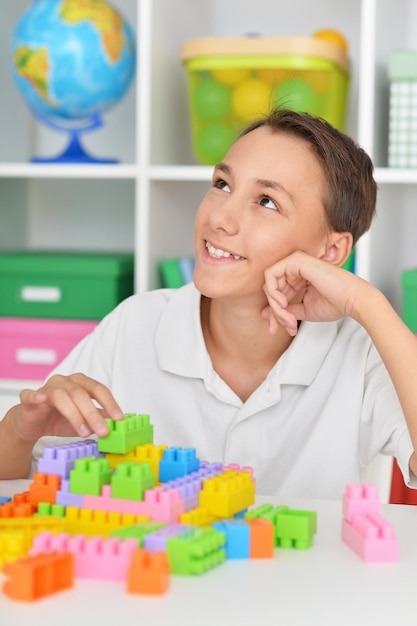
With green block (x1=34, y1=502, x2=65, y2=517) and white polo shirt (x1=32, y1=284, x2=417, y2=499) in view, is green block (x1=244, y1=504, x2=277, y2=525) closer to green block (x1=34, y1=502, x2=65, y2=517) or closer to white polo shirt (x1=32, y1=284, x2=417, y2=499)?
green block (x1=34, y1=502, x2=65, y2=517)

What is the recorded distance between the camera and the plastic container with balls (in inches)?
81.9

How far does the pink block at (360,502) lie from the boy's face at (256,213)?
0.49 meters

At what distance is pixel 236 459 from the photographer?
1.39 metres

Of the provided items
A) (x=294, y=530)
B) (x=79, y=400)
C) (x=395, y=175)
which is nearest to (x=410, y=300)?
(x=395, y=175)

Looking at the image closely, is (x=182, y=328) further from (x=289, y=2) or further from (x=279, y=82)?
(x=289, y=2)

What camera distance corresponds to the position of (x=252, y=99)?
82.8 inches

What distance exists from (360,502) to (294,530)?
0.08 m

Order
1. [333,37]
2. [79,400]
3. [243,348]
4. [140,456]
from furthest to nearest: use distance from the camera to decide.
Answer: [333,37]
[243,348]
[79,400]
[140,456]

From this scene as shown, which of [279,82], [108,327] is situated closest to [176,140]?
[279,82]

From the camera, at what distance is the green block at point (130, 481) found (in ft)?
2.78

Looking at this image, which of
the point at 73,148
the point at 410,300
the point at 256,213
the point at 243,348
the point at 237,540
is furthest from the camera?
the point at 73,148

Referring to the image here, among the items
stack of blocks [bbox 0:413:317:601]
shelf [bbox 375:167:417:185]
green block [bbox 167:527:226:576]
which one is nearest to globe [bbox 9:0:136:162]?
shelf [bbox 375:167:417:185]

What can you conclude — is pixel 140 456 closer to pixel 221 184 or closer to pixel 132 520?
pixel 132 520

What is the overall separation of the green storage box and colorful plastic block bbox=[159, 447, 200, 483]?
128cm
